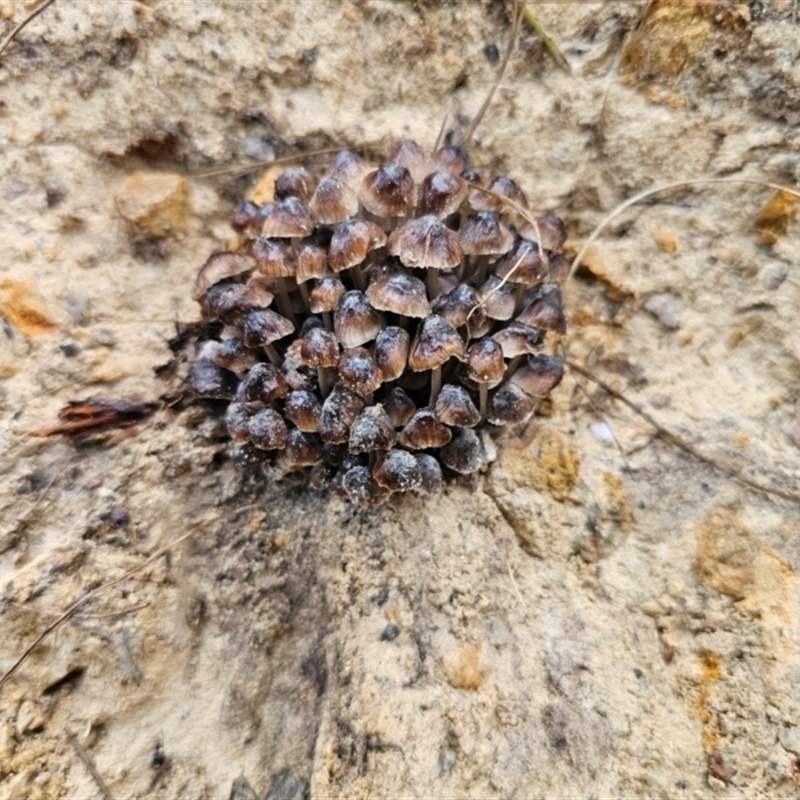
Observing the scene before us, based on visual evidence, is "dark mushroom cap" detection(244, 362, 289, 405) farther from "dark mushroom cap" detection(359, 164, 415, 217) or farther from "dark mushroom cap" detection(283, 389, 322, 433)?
"dark mushroom cap" detection(359, 164, 415, 217)

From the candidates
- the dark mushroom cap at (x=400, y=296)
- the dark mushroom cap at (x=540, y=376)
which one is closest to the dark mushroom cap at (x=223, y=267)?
the dark mushroom cap at (x=400, y=296)

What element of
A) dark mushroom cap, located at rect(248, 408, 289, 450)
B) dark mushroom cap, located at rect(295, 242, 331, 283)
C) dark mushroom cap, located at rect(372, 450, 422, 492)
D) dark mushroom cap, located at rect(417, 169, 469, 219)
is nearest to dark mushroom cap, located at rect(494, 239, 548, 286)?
dark mushroom cap, located at rect(417, 169, 469, 219)

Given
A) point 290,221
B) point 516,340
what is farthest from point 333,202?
point 516,340

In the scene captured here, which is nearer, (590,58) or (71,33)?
(71,33)

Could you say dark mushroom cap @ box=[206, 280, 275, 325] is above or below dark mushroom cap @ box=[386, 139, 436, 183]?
below

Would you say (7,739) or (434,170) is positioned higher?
(434,170)

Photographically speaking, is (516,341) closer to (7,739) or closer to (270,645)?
(270,645)

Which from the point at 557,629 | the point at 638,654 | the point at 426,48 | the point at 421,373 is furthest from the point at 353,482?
the point at 426,48
